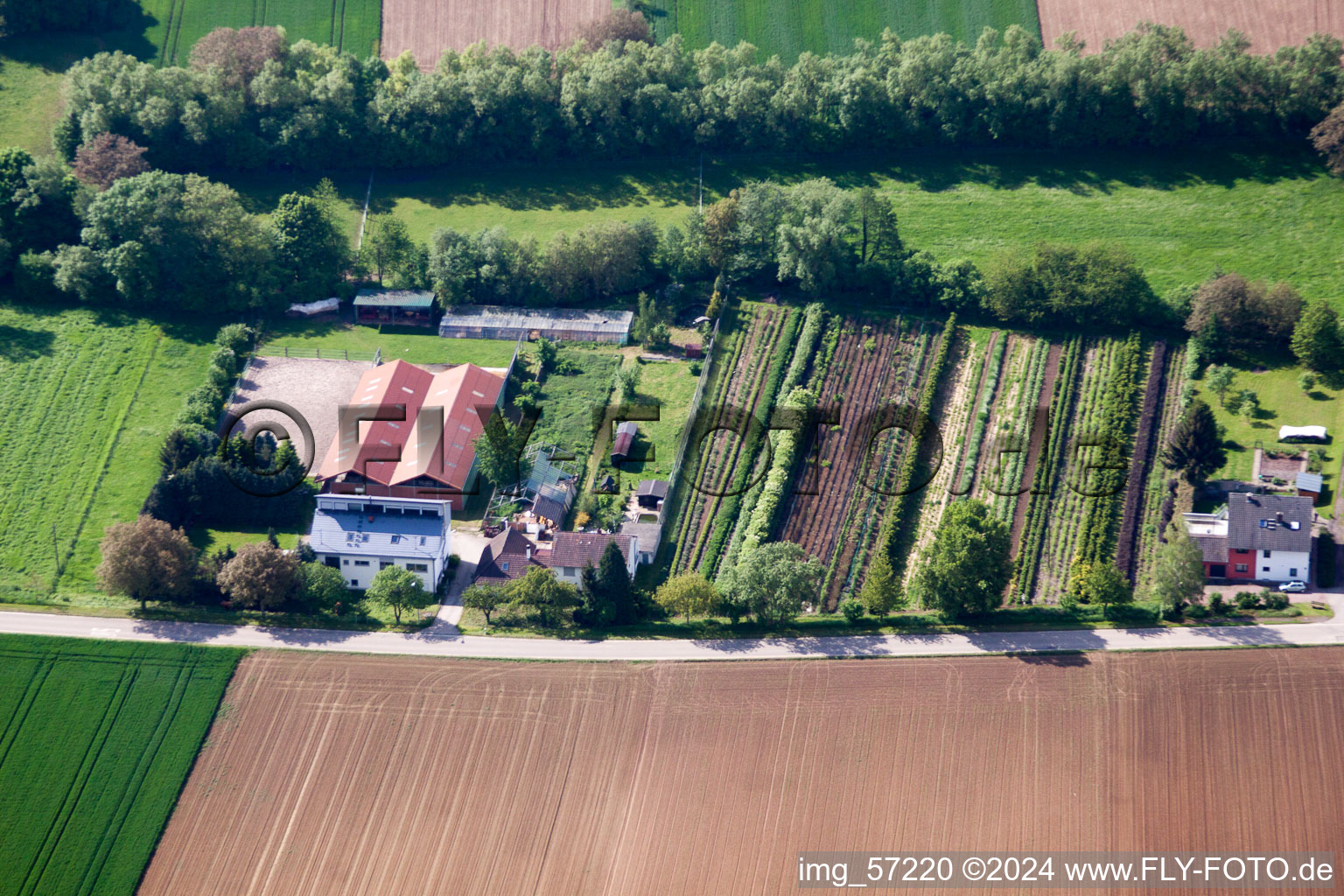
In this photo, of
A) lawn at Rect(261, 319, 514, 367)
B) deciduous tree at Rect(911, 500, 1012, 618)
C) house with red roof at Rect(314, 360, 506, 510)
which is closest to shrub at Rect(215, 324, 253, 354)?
lawn at Rect(261, 319, 514, 367)

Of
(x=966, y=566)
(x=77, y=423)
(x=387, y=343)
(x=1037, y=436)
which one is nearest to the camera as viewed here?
(x=966, y=566)

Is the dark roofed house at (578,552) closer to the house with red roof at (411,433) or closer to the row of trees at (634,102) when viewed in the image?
the house with red roof at (411,433)

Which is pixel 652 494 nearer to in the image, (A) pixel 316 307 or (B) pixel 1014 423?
(B) pixel 1014 423

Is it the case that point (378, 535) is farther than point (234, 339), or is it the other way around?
point (234, 339)

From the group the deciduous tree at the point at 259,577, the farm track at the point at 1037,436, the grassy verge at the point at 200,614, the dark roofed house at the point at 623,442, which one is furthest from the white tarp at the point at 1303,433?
the deciduous tree at the point at 259,577

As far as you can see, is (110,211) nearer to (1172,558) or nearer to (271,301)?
(271,301)

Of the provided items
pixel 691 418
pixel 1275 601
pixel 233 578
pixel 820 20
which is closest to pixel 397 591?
pixel 233 578

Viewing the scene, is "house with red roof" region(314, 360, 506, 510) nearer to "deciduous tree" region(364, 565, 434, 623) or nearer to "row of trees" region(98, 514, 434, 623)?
"row of trees" region(98, 514, 434, 623)

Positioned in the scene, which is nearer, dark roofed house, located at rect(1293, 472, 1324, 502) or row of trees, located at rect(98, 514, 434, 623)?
row of trees, located at rect(98, 514, 434, 623)
